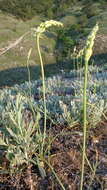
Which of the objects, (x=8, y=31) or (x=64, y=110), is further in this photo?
(x=8, y=31)

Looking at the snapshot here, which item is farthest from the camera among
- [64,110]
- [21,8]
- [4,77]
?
[21,8]

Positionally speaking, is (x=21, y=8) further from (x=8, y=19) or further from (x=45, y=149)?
(x=45, y=149)

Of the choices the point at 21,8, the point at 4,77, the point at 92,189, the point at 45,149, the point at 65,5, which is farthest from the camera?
the point at 65,5

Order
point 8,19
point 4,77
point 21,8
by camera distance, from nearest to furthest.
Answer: point 4,77
point 8,19
point 21,8

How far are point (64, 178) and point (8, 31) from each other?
106 feet

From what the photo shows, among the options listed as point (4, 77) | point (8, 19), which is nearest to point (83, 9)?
point (8, 19)

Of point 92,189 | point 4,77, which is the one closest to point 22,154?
point 92,189

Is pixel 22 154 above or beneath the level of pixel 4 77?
above

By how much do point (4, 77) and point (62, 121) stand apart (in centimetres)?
2122

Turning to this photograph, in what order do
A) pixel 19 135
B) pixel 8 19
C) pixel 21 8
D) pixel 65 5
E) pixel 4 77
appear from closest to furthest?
pixel 19 135 < pixel 4 77 < pixel 8 19 < pixel 21 8 < pixel 65 5

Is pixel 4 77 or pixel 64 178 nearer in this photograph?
pixel 64 178

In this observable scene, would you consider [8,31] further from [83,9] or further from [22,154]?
[22,154]

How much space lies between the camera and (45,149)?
11.9 feet

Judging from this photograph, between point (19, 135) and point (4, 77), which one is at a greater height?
point (19, 135)
